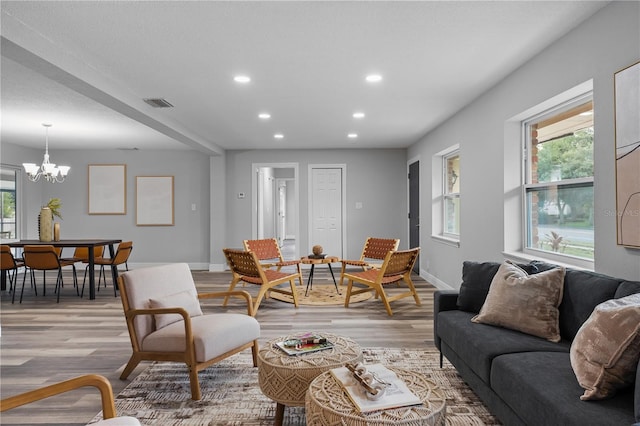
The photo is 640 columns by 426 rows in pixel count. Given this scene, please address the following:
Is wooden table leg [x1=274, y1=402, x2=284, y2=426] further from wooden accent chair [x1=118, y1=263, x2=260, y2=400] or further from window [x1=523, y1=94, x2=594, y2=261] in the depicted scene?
window [x1=523, y1=94, x2=594, y2=261]

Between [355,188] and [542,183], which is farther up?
[355,188]

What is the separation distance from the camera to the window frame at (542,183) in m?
2.99

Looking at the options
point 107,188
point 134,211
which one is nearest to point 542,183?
point 134,211

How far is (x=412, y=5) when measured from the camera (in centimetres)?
250

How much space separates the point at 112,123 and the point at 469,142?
16.3 feet

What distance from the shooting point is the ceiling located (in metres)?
2.59

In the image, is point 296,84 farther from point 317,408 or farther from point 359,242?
point 359,242

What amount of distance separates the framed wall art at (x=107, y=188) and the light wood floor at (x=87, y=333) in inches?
109

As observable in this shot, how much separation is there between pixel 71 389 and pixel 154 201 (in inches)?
296

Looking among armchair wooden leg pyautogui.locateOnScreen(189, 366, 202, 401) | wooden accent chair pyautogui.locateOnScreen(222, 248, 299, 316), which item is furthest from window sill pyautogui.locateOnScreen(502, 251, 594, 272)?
armchair wooden leg pyautogui.locateOnScreen(189, 366, 202, 401)

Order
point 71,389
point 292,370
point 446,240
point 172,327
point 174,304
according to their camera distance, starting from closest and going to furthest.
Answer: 1. point 71,389
2. point 292,370
3. point 172,327
4. point 174,304
5. point 446,240

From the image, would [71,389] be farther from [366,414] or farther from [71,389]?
[366,414]

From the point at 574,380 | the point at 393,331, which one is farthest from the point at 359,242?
the point at 574,380

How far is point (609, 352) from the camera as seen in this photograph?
1.57 meters
